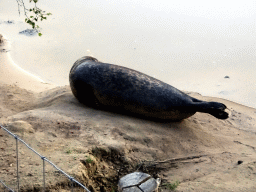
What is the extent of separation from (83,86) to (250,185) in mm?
3053

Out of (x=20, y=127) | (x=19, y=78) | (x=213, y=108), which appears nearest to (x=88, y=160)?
(x=20, y=127)

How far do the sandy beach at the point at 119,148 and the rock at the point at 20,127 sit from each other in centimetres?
1

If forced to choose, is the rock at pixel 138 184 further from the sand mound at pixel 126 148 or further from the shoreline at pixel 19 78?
the shoreline at pixel 19 78

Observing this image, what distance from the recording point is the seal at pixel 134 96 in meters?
5.31

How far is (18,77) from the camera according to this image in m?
7.70

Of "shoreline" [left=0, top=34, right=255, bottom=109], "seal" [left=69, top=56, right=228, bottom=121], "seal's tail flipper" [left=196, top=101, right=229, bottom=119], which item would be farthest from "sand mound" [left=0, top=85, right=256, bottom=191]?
"shoreline" [left=0, top=34, right=255, bottom=109]

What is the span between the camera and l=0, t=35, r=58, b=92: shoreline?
23.7 ft

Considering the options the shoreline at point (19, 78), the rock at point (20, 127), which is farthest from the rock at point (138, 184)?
the shoreline at point (19, 78)

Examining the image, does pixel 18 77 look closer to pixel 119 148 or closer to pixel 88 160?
pixel 119 148

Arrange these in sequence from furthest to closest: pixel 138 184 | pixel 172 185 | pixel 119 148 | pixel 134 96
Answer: pixel 134 96, pixel 119 148, pixel 172 185, pixel 138 184

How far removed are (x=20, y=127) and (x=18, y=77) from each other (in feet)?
12.1

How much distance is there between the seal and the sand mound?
0.17 m

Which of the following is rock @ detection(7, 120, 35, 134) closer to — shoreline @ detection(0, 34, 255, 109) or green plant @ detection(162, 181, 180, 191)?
green plant @ detection(162, 181, 180, 191)

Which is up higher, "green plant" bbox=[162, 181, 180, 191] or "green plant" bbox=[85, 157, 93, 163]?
"green plant" bbox=[85, 157, 93, 163]
